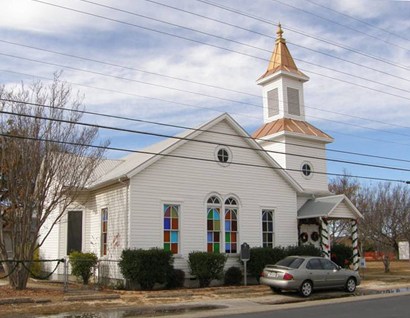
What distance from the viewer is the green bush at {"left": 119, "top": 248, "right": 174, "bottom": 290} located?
1984cm

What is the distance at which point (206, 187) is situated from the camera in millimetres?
23297

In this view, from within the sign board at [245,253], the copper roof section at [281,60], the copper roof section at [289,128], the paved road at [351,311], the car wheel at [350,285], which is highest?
the copper roof section at [281,60]

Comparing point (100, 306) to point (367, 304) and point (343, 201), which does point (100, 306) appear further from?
point (343, 201)

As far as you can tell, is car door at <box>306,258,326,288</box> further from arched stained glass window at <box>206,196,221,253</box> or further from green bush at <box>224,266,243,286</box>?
arched stained glass window at <box>206,196,221,253</box>

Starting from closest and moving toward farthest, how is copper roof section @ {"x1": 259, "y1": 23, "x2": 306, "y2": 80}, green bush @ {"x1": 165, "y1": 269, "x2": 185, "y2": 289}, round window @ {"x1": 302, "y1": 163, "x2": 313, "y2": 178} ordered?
green bush @ {"x1": 165, "y1": 269, "x2": 185, "y2": 289} < round window @ {"x1": 302, "y1": 163, "x2": 313, "y2": 178} < copper roof section @ {"x1": 259, "y1": 23, "x2": 306, "y2": 80}

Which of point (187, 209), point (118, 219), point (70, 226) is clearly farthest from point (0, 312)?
point (70, 226)

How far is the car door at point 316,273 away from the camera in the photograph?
1888 centimetres

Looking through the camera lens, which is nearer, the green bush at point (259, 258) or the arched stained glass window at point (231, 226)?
the green bush at point (259, 258)

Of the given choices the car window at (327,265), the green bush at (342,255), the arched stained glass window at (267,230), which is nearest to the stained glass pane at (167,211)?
the arched stained glass window at (267,230)

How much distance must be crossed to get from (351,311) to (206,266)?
8.32 meters

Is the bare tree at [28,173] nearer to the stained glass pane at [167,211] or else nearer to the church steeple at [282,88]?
the stained glass pane at [167,211]

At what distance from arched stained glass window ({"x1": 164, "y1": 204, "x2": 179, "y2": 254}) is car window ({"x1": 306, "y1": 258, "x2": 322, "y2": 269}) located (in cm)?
597

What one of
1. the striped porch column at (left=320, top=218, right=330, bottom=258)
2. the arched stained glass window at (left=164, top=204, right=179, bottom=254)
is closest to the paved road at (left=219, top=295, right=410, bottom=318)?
the arched stained glass window at (left=164, top=204, right=179, bottom=254)

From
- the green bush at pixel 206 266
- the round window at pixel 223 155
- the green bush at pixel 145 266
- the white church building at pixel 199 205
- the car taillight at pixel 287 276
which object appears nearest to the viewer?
the car taillight at pixel 287 276
